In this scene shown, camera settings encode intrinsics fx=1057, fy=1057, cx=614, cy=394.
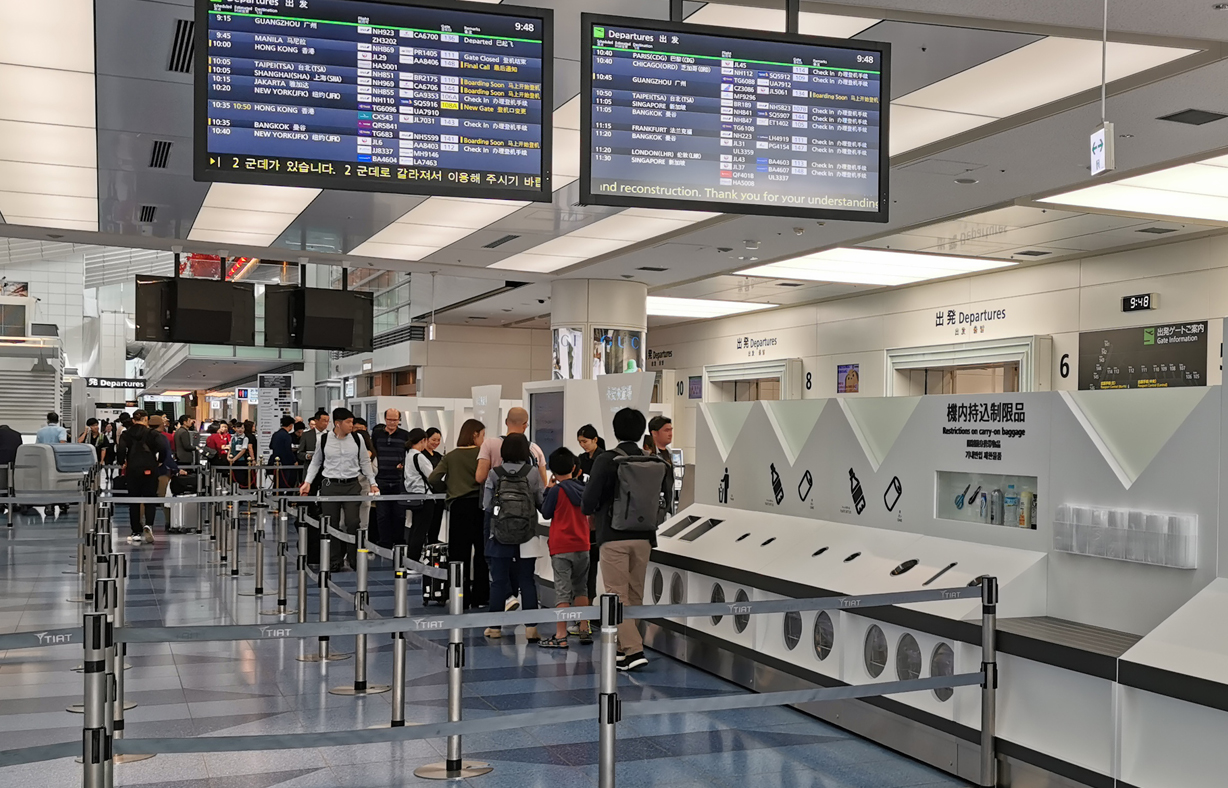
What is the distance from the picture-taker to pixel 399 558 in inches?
223

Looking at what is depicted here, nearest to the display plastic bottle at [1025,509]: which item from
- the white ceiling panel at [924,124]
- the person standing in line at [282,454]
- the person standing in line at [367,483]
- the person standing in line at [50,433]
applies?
the white ceiling panel at [924,124]

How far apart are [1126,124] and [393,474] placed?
26.0 ft

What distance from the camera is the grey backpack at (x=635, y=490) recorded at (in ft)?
22.1

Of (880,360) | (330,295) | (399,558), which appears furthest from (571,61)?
(880,360)

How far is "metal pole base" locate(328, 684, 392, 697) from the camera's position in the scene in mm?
6133

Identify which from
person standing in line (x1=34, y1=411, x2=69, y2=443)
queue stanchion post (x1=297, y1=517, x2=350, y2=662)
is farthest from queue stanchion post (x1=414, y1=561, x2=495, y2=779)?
person standing in line (x1=34, y1=411, x2=69, y2=443)

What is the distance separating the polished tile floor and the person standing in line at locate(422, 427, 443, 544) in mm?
2733

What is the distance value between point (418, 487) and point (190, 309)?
4.03 metres

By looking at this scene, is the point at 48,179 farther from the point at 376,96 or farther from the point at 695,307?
the point at 695,307

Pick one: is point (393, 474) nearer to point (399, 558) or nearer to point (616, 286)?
point (616, 286)

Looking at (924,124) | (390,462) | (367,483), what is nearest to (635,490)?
(924,124)

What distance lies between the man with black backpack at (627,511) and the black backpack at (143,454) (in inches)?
356

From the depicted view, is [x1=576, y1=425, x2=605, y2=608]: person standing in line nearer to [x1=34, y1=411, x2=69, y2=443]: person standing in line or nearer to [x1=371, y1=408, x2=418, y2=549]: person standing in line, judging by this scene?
[x1=371, y1=408, x2=418, y2=549]: person standing in line

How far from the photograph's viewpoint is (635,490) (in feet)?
22.2
